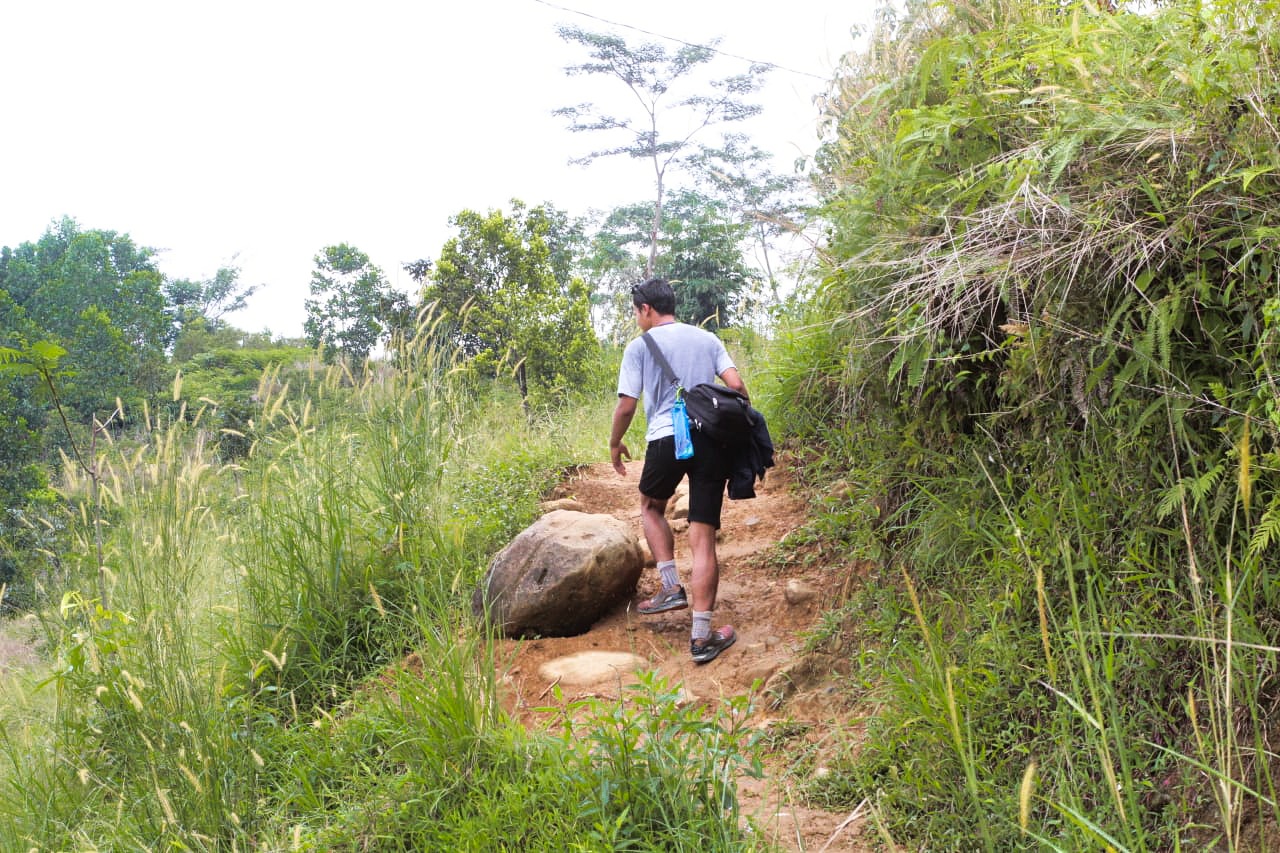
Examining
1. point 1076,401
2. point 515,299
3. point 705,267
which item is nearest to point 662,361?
point 1076,401

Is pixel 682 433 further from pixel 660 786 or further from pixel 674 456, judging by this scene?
pixel 660 786

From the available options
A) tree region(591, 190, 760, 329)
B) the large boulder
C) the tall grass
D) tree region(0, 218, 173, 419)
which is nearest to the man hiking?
the large boulder

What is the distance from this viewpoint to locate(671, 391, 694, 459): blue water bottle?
491 centimetres

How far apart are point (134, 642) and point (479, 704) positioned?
4.16ft

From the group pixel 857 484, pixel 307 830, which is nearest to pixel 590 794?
pixel 307 830

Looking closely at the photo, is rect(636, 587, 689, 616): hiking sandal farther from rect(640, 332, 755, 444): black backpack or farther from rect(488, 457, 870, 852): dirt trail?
rect(640, 332, 755, 444): black backpack

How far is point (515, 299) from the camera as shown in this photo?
49.0 ft

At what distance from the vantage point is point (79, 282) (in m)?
34.2

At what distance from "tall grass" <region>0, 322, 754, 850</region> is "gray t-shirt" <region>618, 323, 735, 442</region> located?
1144 mm

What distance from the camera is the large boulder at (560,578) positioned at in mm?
5418

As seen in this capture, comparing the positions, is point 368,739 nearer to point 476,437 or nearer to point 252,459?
point 252,459

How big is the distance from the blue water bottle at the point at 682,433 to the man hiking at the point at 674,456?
0.06m

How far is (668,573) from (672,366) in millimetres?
1185

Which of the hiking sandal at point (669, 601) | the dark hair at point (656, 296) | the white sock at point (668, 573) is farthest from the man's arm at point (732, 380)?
the hiking sandal at point (669, 601)
